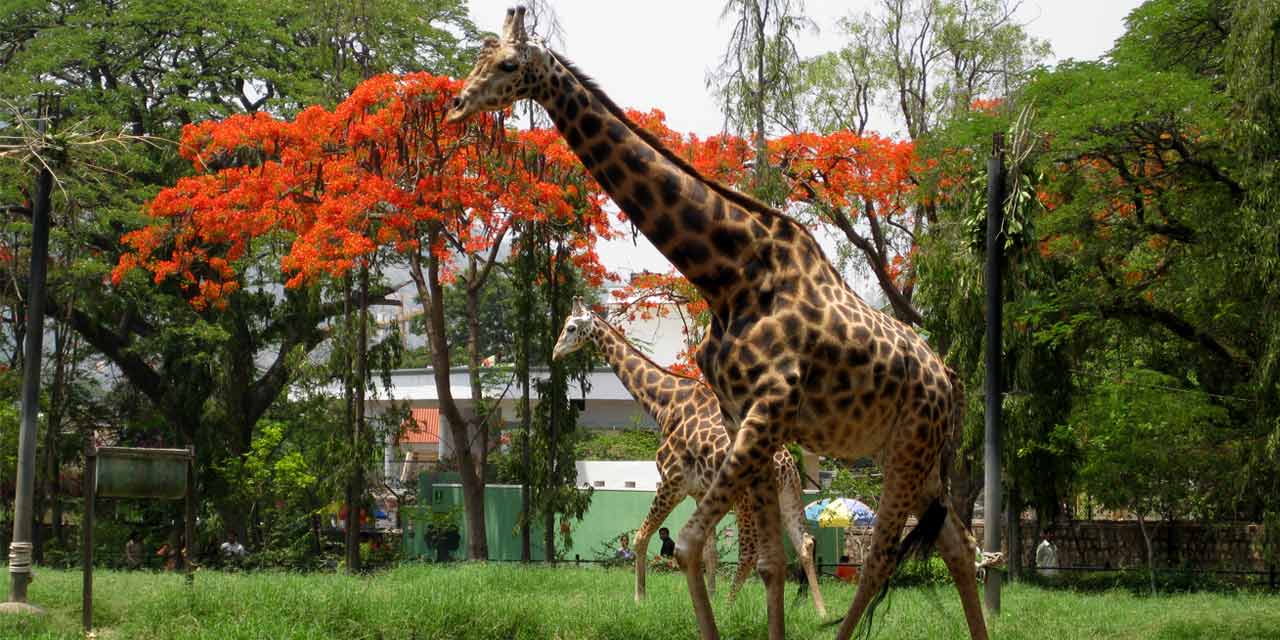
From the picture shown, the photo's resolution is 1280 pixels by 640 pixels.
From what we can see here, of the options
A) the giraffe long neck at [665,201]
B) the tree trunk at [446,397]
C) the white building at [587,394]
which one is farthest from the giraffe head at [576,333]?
the white building at [587,394]

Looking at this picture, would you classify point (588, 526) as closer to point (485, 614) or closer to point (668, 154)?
point (485, 614)

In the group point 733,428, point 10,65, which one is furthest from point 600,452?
point 733,428

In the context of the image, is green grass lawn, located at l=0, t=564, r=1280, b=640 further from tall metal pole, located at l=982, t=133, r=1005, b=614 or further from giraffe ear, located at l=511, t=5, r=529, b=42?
giraffe ear, located at l=511, t=5, r=529, b=42

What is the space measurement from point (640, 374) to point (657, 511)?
5.06 ft

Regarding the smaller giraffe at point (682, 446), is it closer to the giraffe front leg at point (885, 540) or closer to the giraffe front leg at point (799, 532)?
the giraffe front leg at point (799, 532)

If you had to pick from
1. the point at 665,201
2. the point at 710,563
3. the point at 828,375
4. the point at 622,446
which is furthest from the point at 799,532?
the point at 622,446

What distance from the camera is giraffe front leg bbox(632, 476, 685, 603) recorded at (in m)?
12.1

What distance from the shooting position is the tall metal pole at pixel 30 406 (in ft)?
34.9

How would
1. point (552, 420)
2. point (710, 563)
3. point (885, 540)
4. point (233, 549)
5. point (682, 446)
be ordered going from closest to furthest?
point (885, 540), point (682, 446), point (710, 563), point (552, 420), point (233, 549)

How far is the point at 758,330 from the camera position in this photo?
7113 mm

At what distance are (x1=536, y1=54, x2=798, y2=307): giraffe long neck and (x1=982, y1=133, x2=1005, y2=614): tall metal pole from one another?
4.70 m

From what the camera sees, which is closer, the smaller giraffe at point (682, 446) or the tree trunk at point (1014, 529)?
the smaller giraffe at point (682, 446)

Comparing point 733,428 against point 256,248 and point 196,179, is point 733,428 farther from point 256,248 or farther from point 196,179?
point 256,248

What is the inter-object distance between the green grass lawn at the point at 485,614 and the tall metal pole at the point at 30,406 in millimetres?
429
